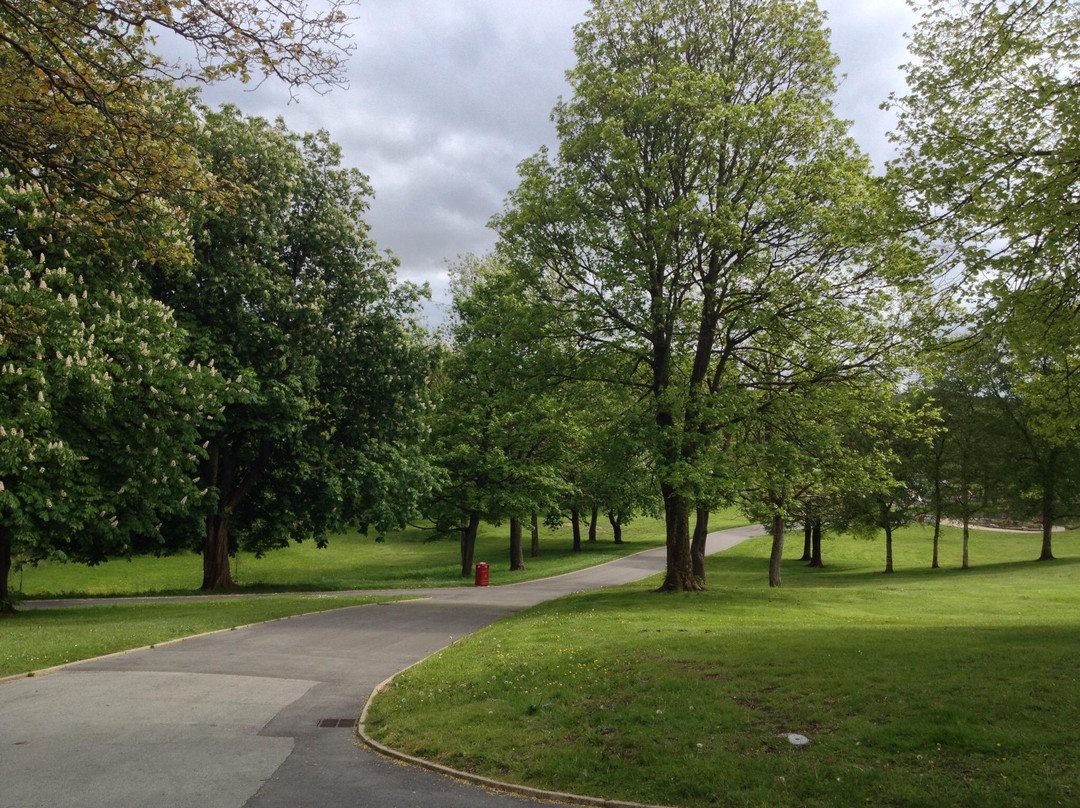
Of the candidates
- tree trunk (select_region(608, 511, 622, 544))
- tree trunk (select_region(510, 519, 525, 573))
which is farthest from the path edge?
tree trunk (select_region(608, 511, 622, 544))

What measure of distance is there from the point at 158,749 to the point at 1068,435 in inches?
634

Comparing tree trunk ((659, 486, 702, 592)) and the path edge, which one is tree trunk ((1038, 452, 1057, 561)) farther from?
the path edge

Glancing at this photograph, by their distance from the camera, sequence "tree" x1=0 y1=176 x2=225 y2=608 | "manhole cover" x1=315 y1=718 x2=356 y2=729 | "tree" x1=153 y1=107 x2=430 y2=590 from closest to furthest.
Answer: "manhole cover" x1=315 y1=718 x2=356 y2=729 → "tree" x1=0 y1=176 x2=225 y2=608 → "tree" x1=153 y1=107 x2=430 y2=590

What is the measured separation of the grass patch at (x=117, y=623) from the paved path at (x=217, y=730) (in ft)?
2.55

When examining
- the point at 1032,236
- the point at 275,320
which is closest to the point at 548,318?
the point at 275,320

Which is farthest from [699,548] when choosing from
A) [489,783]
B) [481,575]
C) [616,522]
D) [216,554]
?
[616,522]

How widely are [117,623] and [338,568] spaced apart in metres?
30.2

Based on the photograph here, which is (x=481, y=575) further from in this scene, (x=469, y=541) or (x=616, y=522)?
(x=616, y=522)

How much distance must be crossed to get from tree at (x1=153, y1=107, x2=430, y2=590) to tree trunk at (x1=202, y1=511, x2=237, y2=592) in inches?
2.0

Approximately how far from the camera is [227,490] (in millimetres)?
26703

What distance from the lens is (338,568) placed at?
155 feet

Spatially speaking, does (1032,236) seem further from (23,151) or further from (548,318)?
(23,151)

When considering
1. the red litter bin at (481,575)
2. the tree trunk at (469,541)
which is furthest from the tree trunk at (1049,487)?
the red litter bin at (481,575)

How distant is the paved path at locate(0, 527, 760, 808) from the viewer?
6.70 m
